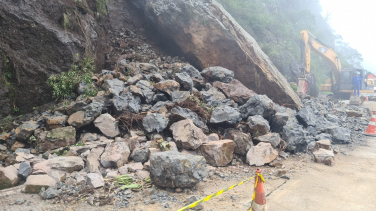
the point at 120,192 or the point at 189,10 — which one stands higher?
the point at 189,10

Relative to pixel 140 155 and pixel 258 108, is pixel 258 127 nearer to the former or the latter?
pixel 258 108

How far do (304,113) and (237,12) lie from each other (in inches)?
516

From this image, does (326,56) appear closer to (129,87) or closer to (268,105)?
(268,105)

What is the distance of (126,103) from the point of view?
15.9 feet

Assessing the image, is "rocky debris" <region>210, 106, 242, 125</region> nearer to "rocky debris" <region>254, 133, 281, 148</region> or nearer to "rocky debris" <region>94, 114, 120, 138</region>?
"rocky debris" <region>254, 133, 281, 148</region>

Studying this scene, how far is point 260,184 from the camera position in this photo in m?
2.54

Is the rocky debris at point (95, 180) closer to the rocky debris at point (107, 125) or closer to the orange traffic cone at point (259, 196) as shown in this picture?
the rocky debris at point (107, 125)

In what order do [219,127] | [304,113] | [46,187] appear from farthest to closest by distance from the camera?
[304,113], [219,127], [46,187]

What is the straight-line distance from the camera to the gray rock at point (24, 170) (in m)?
3.14

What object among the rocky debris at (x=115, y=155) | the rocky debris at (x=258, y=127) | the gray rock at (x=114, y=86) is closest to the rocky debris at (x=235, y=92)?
the rocky debris at (x=258, y=127)

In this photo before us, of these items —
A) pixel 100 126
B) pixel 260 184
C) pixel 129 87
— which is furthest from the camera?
pixel 129 87

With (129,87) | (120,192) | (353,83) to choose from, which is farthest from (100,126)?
(353,83)

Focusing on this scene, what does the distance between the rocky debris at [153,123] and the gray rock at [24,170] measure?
1.88 meters

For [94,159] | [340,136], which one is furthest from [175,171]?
[340,136]
